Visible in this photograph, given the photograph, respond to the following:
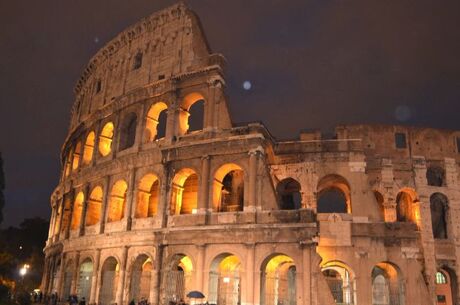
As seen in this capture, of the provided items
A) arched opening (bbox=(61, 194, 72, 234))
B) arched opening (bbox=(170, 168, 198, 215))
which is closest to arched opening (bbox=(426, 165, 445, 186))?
arched opening (bbox=(170, 168, 198, 215))

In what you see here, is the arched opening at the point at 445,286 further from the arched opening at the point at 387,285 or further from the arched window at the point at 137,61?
the arched window at the point at 137,61

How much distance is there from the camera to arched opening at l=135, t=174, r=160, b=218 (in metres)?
20.4

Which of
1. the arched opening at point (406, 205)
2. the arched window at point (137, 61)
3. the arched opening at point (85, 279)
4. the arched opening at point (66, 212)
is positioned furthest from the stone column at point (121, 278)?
the arched opening at point (406, 205)

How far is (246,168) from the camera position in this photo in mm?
17953

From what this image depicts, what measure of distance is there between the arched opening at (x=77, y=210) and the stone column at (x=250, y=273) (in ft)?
39.1

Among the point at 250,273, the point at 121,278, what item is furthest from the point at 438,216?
the point at 121,278

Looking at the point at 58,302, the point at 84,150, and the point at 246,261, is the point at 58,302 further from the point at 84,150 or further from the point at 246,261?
the point at 246,261

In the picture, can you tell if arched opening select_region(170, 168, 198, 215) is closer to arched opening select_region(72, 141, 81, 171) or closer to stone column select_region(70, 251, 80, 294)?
stone column select_region(70, 251, 80, 294)

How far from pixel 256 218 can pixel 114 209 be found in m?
8.36

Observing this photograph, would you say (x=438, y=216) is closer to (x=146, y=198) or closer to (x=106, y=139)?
(x=146, y=198)

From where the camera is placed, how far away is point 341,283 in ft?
75.6

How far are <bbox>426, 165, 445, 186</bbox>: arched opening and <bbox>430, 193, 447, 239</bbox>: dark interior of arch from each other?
0.83 meters

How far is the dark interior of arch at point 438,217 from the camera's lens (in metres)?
23.0

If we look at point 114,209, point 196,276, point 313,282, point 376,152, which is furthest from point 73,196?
point 376,152
